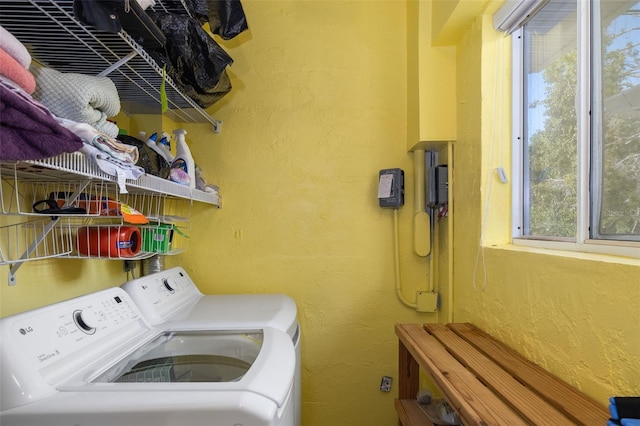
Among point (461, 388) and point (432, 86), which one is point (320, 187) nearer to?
point (432, 86)

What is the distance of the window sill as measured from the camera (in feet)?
2.94

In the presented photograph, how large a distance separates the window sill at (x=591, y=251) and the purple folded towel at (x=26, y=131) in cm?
126

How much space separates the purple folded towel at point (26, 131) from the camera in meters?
0.63

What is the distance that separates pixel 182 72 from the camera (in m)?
1.45

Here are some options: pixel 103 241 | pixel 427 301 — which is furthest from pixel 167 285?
pixel 427 301

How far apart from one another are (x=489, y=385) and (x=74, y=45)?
61.3 inches

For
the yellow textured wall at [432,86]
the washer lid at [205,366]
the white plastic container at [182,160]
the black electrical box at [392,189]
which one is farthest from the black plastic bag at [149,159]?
the yellow textured wall at [432,86]

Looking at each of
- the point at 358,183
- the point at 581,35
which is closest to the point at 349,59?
the point at 358,183

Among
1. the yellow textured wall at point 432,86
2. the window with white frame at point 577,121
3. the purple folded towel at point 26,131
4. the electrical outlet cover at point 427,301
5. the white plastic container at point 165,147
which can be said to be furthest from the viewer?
the electrical outlet cover at point 427,301

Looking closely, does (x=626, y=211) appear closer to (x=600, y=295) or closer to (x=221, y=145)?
(x=600, y=295)

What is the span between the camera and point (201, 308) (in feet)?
5.21

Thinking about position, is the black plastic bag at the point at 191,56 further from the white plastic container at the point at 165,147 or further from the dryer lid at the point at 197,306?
the dryer lid at the point at 197,306

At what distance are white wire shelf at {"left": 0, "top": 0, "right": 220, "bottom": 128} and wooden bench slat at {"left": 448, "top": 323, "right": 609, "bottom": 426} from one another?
4.88 feet

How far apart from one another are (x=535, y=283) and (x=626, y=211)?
1.09 feet
